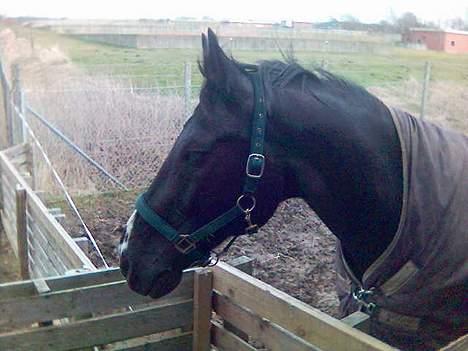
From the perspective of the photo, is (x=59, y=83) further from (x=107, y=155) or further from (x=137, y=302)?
(x=137, y=302)

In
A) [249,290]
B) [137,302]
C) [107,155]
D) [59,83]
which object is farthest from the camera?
[59,83]

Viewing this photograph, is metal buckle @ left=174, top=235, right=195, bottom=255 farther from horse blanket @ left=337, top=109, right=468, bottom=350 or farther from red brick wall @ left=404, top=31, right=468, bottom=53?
red brick wall @ left=404, top=31, right=468, bottom=53

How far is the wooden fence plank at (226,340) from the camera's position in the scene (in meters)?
2.40

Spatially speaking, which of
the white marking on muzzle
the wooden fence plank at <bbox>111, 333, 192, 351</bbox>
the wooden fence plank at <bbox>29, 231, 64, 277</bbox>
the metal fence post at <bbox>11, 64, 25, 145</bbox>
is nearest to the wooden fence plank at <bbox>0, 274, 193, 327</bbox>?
the wooden fence plank at <bbox>111, 333, 192, 351</bbox>

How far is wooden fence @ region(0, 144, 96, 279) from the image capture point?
3355 mm

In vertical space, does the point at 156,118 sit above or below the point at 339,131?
below

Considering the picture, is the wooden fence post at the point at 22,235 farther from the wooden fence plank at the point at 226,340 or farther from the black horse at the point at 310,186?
the black horse at the point at 310,186

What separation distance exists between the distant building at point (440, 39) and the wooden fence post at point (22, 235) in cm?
865

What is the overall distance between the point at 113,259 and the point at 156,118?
334 cm

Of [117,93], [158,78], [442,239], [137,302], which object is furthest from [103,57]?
[442,239]

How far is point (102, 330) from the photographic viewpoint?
246cm

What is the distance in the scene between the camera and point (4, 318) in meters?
2.26

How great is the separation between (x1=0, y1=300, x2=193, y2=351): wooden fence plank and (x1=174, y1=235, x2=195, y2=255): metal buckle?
76cm

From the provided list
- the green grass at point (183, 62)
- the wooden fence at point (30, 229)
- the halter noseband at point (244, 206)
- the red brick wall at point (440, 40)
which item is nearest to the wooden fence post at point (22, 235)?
the wooden fence at point (30, 229)
